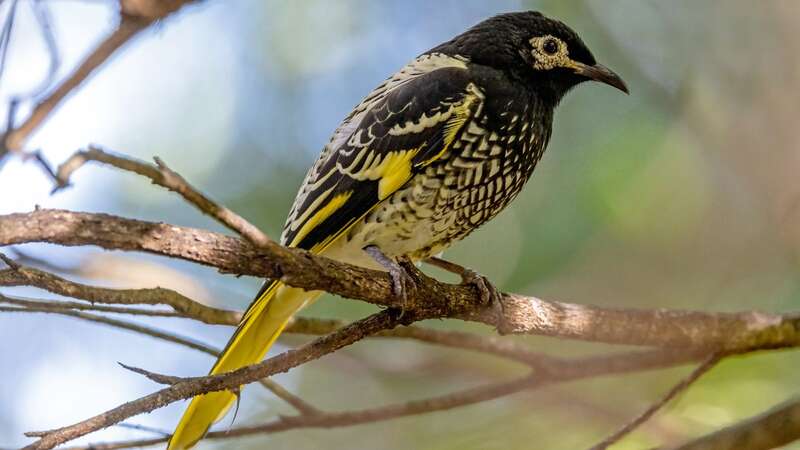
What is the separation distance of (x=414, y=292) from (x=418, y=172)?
0.76 meters

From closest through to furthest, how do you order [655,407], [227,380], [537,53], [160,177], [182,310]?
[160,177], [227,380], [182,310], [655,407], [537,53]

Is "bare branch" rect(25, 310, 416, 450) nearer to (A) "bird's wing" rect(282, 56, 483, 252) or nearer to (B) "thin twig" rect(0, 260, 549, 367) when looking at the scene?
(B) "thin twig" rect(0, 260, 549, 367)

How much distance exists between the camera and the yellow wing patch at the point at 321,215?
11.9 feet

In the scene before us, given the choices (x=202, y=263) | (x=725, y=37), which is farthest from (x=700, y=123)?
(x=202, y=263)

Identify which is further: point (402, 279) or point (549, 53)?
point (549, 53)

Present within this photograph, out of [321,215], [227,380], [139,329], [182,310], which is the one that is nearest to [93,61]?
[227,380]

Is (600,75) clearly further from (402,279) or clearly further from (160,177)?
(160,177)

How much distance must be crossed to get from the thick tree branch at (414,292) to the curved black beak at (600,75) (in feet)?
3.39

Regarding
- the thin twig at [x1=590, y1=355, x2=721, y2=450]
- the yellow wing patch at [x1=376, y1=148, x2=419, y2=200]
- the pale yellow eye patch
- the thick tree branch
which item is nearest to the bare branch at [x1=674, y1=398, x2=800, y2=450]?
the thin twig at [x1=590, y1=355, x2=721, y2=450]

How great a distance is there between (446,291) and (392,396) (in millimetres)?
2708

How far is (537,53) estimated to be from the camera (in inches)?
160

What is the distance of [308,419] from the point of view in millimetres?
3711

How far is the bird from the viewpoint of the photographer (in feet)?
11.9

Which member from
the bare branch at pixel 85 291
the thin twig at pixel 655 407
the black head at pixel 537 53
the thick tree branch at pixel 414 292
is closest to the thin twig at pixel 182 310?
the bare branch at pixel 85 291
